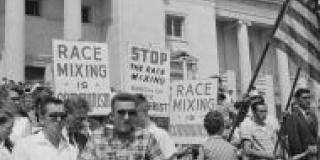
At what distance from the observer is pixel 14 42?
23.0m

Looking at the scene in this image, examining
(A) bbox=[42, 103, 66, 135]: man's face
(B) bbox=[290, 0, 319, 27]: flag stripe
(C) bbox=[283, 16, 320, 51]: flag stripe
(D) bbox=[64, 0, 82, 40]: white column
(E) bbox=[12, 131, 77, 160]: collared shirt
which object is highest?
(D) bbox=[64, 0, 82, 40]: white column

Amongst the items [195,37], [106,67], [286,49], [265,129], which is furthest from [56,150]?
[195,37]

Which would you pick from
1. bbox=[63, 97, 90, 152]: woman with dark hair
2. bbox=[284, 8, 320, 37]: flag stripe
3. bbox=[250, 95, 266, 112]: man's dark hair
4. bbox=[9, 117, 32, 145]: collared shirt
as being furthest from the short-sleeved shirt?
bbox=[9, 117, 32, 145]: collared shirt

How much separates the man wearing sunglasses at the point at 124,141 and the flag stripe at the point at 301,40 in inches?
90.5

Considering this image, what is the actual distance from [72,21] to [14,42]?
9.05 feet

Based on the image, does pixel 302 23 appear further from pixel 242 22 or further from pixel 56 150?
pixel 242 22

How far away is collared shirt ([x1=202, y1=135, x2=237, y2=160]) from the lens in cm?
601

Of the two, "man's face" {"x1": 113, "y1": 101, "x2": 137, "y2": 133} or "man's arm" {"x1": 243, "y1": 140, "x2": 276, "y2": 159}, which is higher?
"man's face" {"x1": 113, "y1": 101, "x2": 137, "y2": 133}

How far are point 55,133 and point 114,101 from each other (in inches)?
38.5

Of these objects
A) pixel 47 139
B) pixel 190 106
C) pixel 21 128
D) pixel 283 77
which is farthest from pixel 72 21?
pixel 47 139

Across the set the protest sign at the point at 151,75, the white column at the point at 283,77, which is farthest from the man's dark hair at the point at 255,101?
the white column at the point at 283,77

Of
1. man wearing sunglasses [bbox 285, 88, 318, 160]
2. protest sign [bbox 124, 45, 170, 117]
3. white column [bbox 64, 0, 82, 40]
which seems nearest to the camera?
man wearing sunglasses [bbox 285, 88, 318, 160]

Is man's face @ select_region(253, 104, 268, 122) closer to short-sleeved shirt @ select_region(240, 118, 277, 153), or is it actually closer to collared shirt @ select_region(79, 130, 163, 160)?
short-sleeved shirt @ select_region(240, 118, 277, 153)

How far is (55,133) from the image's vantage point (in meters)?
4.70
